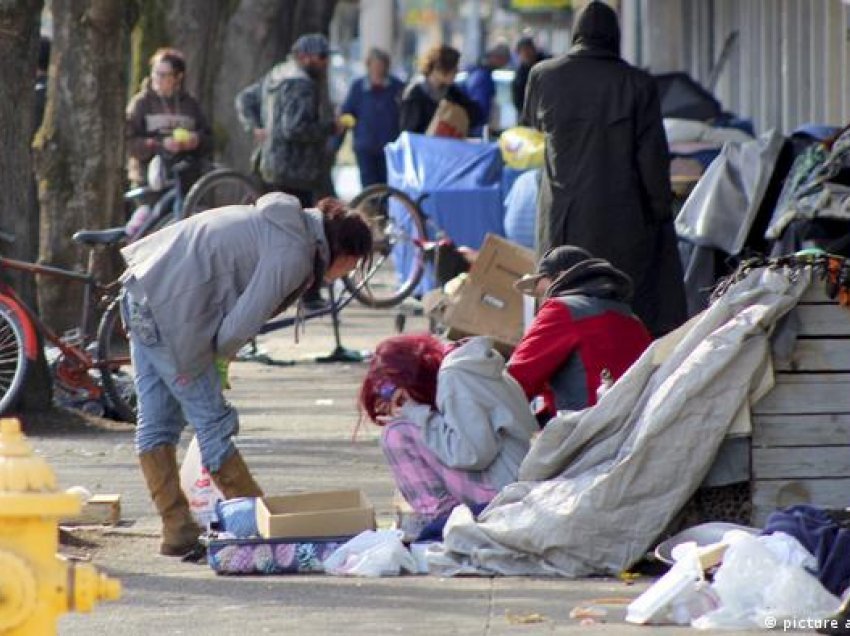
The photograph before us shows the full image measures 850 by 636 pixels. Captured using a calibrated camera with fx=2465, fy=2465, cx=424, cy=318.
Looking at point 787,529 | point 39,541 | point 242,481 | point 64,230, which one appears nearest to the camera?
point 39,541

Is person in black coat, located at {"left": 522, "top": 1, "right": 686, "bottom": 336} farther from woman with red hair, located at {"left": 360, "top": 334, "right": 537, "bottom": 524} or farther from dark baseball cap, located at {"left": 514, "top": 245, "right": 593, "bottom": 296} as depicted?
woman with red hair, located at {"left": 360, "top": 334, "right": 537, "bottom": 524}

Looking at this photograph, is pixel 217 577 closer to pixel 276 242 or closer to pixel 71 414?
pixel 276 242

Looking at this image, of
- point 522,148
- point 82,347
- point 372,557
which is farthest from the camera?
point 522,148

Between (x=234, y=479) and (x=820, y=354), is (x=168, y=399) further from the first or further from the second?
(x=820, y=354)

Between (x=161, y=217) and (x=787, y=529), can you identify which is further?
(x=161, y=217)

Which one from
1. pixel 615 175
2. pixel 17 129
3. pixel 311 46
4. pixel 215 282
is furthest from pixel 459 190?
pixel 215 282

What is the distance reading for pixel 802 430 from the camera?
847cm

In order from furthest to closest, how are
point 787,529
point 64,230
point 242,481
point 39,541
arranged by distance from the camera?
1. point 64,230
2. point 242,481
3. point 787,529
4. point 39,541

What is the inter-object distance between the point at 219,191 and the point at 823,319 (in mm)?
9127

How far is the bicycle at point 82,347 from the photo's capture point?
1196 cm

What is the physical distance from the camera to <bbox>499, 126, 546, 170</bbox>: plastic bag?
17531 millimetres

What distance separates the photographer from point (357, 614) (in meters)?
7.64

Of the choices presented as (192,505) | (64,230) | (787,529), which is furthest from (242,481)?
(64,230)

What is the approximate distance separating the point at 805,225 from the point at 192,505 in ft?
12.8
